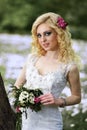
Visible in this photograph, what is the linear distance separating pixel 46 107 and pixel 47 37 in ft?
1.81

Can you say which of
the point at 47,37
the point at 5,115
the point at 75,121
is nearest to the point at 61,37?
the point at 47,37

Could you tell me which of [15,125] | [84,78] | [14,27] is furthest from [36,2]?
[15,125]

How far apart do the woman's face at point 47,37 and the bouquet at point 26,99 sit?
383 millimetres

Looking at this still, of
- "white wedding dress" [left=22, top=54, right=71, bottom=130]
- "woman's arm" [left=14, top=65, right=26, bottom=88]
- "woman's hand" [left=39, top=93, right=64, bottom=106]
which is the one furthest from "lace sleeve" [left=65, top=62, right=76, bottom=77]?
"woman's arm" [left=14, top=65, right=26, bottom=88]

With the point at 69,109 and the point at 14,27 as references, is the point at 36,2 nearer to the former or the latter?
the point at 14,27

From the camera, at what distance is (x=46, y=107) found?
444cm

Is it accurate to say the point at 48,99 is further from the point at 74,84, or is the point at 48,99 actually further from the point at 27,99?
the point at 74,84

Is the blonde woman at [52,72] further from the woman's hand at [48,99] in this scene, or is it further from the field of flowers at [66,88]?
the field of flowers at [66,88]

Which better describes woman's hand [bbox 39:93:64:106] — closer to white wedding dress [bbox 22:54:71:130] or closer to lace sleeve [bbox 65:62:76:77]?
white wedding dress [bbox 22:54:71:130]

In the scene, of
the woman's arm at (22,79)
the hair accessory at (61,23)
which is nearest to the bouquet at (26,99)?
the woman's arm at (22,79)

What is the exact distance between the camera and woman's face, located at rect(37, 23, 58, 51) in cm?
453

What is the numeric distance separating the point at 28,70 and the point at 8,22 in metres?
23.1

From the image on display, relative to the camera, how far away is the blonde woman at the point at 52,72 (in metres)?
4.45

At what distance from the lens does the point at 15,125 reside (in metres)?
4.91
